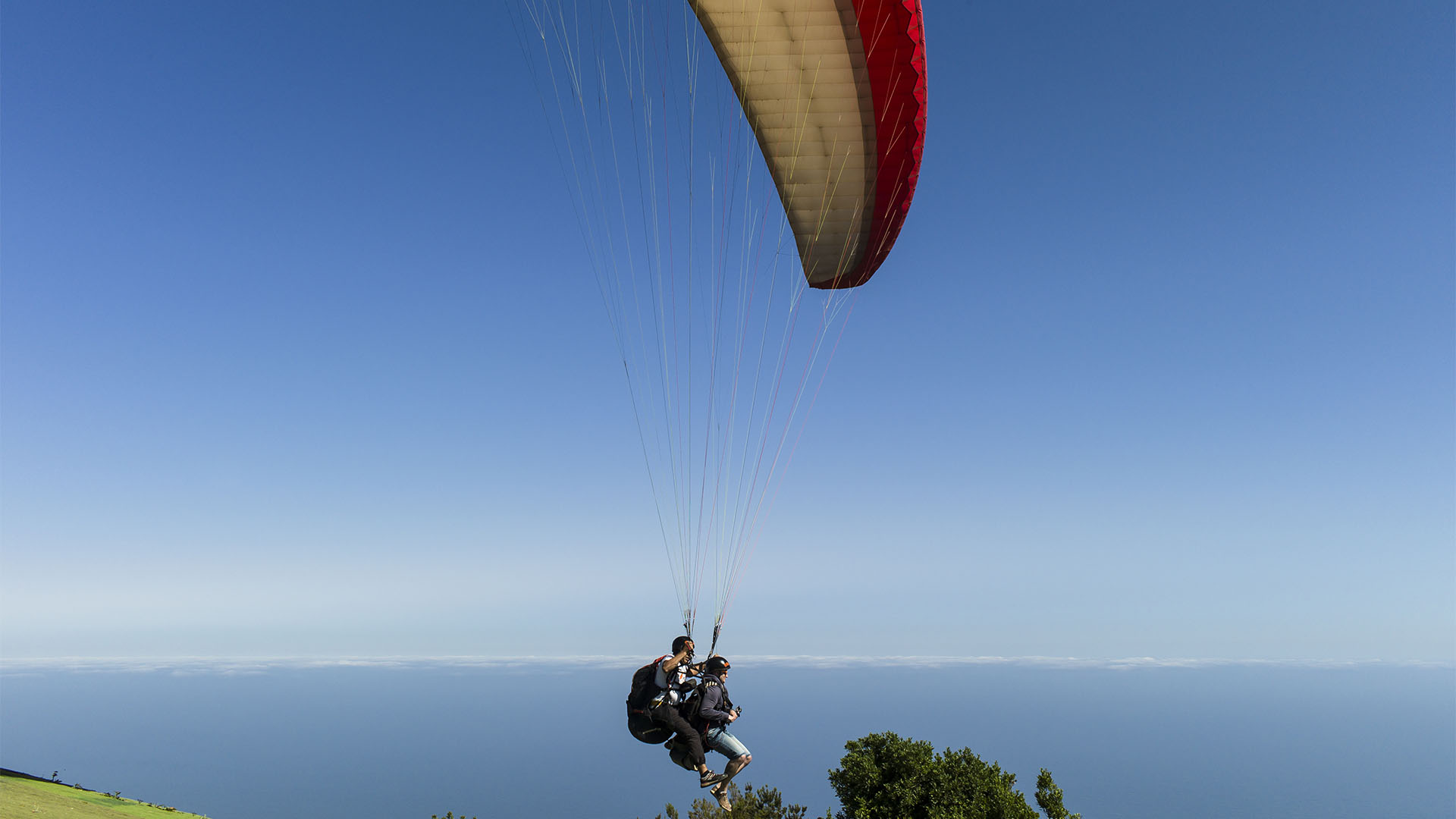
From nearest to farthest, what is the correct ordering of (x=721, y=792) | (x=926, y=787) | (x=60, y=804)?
(x=721, y=792)
(x=926, y=787)
(x=60, y=804)

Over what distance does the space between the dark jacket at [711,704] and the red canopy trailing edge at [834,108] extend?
5788 mm

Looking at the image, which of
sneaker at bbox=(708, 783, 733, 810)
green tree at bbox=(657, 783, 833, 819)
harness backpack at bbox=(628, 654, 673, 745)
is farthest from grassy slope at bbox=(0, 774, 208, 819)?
sneaker at bbox=(708, 783, 733, 810)

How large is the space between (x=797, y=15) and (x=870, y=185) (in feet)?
7.10

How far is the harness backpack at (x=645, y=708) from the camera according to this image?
717 cm

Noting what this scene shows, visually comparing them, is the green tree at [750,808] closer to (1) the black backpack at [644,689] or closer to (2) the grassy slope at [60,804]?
(1) the black backpack at [644,689]

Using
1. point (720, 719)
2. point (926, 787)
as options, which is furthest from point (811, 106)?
point (926, 787)

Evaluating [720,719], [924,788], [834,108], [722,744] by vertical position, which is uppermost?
[834,108]

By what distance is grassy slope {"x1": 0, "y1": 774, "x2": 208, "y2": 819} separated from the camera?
61.2ft

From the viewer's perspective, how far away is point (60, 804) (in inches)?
861

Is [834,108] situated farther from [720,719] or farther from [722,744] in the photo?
[722,744]

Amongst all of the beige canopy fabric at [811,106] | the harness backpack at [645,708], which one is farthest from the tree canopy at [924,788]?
the beige canopy fabric at [811,106]

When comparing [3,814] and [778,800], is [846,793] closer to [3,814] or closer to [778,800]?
[778,800]

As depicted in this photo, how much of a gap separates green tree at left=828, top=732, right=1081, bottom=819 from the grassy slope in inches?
770

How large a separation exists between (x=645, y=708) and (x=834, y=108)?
7.13 metres
